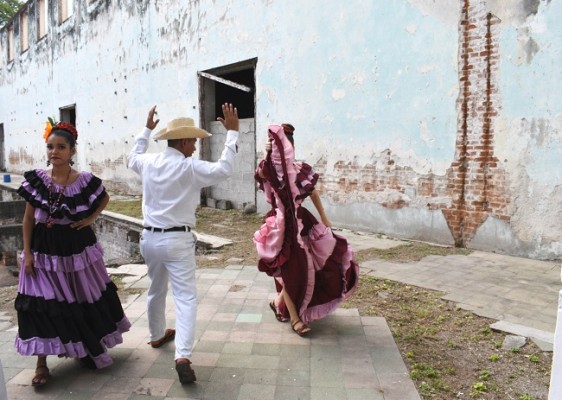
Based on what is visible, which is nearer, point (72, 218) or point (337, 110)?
point (72, 218)

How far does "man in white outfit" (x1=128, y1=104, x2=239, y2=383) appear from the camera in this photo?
9.87 ft

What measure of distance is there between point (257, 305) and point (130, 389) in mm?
1696

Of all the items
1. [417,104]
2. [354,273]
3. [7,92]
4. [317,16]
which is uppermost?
[7,92]

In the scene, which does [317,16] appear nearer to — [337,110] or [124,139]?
[337,110]

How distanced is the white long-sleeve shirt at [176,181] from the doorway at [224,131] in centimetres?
698

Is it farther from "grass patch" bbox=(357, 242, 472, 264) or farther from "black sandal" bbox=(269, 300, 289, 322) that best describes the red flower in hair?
"grass patch" bbox=(357, 242, 472, 264)

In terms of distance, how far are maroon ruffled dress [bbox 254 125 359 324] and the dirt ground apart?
61 centimetres

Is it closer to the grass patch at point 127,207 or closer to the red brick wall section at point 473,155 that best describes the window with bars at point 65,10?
the grass patch at point 127,207

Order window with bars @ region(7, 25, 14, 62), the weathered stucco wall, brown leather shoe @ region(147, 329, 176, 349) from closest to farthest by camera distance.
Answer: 1. brown leather shoe @ region(147, 329, 176, 349)
2. the weathered stucco wall
3. window with bars @ region(7, 25, 14, 62)

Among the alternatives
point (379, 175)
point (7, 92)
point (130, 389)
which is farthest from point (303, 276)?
point (7, 92)

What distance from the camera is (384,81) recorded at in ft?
24.0

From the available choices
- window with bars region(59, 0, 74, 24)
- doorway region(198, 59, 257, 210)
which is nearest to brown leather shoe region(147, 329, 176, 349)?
doorway region(198, 59, 257, 210)

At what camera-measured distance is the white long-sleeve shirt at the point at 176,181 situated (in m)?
3.02

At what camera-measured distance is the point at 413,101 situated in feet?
22.9
